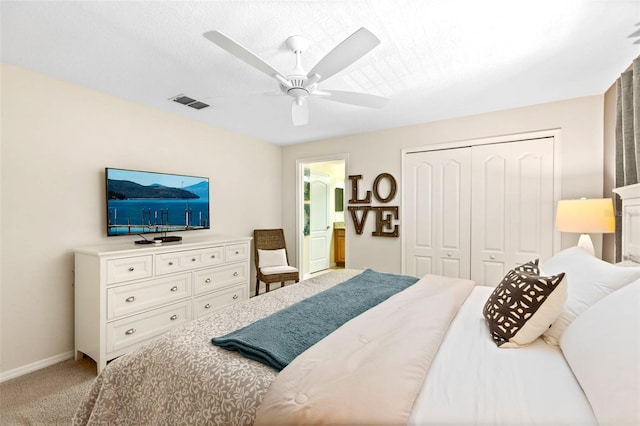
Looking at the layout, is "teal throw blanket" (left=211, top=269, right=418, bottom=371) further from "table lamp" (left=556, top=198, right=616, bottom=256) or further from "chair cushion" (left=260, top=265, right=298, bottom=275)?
"chair cushion" (left=260, top=265, right=298, bottom=275)

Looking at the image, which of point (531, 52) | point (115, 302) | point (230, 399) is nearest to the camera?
point (230, 399)

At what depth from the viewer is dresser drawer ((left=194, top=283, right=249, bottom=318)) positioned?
3.10 meters

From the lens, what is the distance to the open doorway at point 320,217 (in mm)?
5285

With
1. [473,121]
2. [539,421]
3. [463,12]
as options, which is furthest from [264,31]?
[473,121]

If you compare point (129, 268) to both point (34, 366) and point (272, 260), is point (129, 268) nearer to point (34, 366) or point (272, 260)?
point (34, 366)

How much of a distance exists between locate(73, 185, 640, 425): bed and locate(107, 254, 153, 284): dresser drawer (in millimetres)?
1181

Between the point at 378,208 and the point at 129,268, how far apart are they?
2.94 m

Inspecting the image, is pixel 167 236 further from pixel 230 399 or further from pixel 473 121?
pixel 473 121

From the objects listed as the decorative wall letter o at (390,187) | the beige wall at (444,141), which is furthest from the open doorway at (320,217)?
the decorative wall letter o at (390,187)

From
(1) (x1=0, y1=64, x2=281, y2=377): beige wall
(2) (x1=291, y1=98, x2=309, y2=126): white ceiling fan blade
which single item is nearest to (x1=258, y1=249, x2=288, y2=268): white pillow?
(1) (x1=0, y1=64, x2=281, y2=377): beige wall

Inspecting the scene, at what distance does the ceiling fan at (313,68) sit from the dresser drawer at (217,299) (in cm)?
215

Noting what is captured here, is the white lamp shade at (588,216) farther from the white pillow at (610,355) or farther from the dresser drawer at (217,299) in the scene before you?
the dresser drawer at (217,299)

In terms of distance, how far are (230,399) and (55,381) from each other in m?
2.19

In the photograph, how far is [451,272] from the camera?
3.55 m
